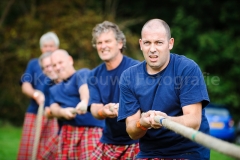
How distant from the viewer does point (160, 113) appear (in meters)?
3.59

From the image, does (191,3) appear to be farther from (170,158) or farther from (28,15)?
(170,158)

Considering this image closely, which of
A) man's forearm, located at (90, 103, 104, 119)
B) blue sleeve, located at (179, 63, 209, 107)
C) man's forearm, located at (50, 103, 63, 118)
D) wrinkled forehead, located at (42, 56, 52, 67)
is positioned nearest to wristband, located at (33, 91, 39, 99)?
wrinkled forehead, located at (42, 56, 52, 67)

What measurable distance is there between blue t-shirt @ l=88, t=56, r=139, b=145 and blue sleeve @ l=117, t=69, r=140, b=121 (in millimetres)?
1114

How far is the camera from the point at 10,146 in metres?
11.2

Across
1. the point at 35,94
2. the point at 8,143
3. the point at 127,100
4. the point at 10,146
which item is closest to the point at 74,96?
the point at 35,94

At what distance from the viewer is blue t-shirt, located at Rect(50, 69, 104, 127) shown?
244 inches

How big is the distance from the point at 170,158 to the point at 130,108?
0.50 meters

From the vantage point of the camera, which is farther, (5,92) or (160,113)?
(5,92)

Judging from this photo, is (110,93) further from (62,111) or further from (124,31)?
(124,31)

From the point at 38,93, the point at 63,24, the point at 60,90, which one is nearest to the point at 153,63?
the point at 60,90

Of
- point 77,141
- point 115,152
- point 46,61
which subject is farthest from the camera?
point 46,61

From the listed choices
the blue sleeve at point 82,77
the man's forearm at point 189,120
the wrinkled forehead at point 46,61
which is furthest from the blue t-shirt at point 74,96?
the man's forearm at point 189,120

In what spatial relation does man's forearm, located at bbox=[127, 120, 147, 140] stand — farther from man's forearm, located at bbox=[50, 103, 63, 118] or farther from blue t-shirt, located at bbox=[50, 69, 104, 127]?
man's forearm, located at bbox=[50, 103, 63, 118]

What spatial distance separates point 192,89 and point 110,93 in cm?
174
